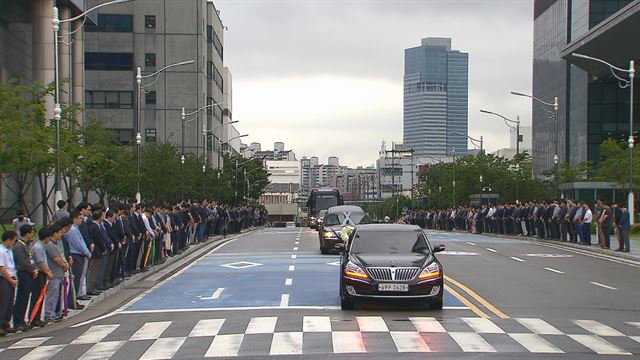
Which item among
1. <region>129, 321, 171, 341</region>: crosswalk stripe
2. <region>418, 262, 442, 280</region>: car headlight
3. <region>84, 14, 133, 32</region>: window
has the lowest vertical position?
<region>129, 321, 171, 341</region>: crosswalk stripe

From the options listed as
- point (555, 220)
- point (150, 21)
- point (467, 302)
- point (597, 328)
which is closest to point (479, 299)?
point (467, 302)

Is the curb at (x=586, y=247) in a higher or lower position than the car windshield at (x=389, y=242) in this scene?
lower

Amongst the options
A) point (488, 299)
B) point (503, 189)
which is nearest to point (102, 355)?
point (488, 299)

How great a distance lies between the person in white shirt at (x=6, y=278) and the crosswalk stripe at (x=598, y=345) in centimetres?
809

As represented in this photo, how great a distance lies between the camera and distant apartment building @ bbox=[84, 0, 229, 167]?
8556cm

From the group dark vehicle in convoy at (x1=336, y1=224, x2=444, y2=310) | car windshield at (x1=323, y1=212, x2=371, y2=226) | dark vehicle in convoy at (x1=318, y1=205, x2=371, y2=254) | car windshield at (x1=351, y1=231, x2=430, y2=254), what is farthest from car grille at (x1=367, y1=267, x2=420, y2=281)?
car windshield at (x1=323, y1=212, x2=371, y2=226)

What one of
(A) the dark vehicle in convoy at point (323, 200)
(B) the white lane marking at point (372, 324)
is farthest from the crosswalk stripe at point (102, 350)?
(A) the dark vehicle in convoy at point (323, 200)

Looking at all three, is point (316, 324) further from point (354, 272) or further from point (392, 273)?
point (392, 273)

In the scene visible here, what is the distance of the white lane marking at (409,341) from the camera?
11.2m

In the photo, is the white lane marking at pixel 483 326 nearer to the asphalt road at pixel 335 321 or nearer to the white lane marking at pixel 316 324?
the asphalt road at pixel 335 321

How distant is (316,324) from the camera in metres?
13.7

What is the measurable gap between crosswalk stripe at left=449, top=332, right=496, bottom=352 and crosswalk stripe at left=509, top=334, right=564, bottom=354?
0.48 m

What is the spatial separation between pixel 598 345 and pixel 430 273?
13.0 ft

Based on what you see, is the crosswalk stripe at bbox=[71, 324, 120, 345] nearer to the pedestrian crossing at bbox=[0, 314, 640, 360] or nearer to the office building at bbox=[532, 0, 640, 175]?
the pedestrian crossing at bbox=[0, 314, 640, 360]
